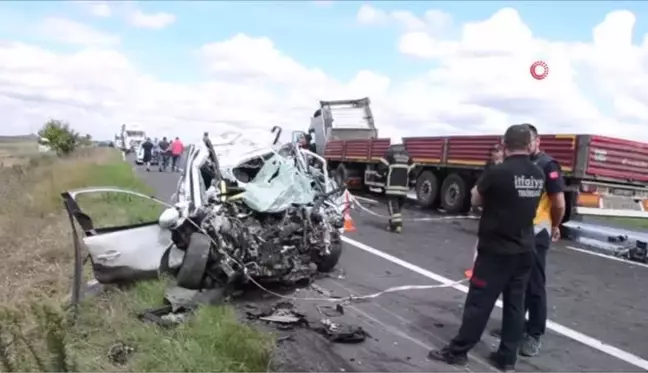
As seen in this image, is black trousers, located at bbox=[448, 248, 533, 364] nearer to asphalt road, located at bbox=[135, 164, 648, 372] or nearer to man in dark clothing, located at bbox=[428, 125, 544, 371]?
man in dark clothing, located at bbox=[428, 125, 544, 371]

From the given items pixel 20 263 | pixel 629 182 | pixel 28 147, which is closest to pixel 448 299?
pixel 629 182

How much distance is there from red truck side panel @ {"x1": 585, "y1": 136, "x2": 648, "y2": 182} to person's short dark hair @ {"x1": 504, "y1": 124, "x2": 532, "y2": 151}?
283 inches

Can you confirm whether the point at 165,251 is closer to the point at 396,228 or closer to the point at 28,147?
the point at 396,228

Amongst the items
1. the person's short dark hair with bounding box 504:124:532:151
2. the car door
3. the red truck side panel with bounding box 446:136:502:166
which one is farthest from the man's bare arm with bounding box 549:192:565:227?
the red truck side panel with bounding box 446:136:502:166

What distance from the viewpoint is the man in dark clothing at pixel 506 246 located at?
4180mm

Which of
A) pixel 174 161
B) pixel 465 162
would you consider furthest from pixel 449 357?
pixel 174 161

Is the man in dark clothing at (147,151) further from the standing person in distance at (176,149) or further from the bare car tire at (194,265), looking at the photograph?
the bare car tire at (194,265)

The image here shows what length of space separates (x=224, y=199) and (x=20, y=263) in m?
5.93

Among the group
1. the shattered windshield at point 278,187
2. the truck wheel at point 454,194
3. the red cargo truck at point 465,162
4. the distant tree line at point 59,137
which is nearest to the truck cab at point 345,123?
the red cargo truck at point 465,162

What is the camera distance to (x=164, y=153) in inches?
1253

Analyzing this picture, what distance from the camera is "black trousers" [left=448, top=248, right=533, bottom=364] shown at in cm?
426

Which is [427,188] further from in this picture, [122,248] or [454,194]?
[122,248]

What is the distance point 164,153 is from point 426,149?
19.8 metres

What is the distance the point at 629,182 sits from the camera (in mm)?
11180
